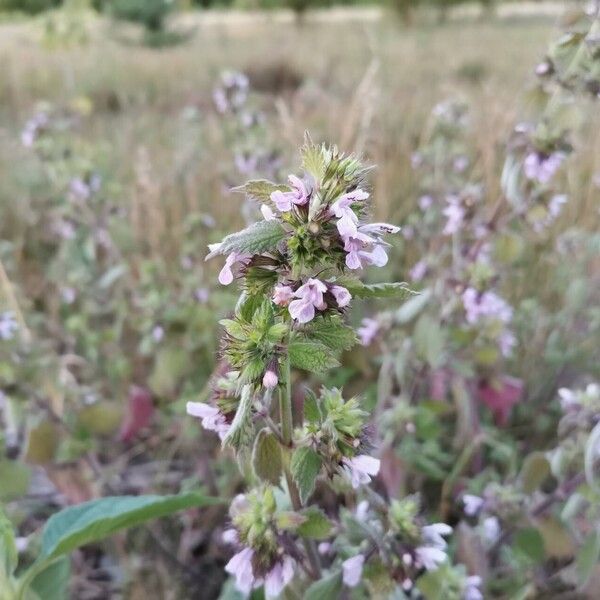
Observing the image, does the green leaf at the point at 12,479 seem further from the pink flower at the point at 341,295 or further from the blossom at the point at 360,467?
the pink flower at the point at 341,295

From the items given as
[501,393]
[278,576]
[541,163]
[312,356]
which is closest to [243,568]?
[278,576]

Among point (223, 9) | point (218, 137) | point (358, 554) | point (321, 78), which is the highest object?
point (358, 554)

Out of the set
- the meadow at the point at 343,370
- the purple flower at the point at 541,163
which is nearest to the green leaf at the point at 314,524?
the meadow at the point at 343,370

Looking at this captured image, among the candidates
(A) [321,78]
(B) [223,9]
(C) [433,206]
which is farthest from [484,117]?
(B) [223,9]

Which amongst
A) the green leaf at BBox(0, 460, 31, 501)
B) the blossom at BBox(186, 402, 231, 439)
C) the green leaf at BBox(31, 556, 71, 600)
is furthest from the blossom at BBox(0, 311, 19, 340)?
the blossom at BBox(186, 402, 231, 439)

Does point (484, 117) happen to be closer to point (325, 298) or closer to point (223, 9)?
point (325, 298)

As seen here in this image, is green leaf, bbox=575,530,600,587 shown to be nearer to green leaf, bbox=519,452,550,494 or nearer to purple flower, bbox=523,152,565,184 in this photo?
green leaf, bbox=519,452,550,494

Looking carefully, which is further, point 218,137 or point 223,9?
point 223,9

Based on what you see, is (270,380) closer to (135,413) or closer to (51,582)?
(51,582)
